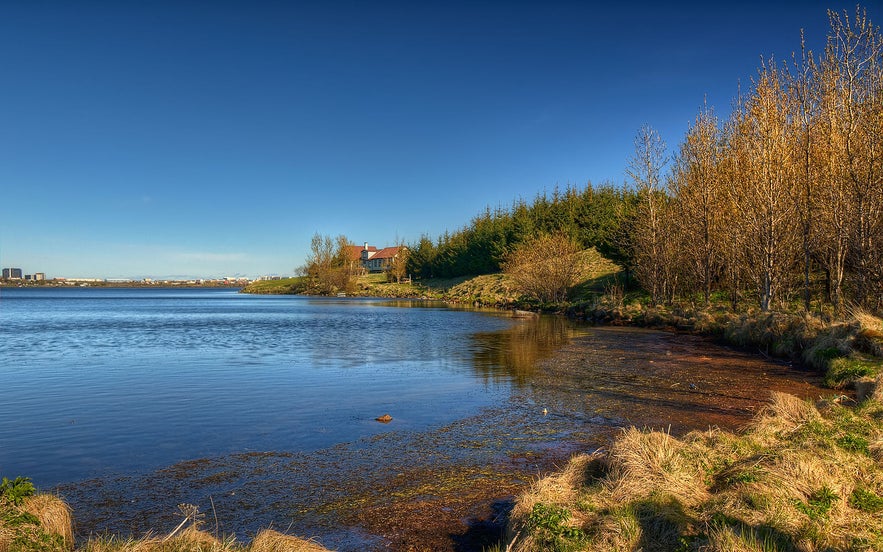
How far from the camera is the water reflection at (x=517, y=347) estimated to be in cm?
1794

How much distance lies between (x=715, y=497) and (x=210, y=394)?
41.1 feet

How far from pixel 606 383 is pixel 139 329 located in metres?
31.6

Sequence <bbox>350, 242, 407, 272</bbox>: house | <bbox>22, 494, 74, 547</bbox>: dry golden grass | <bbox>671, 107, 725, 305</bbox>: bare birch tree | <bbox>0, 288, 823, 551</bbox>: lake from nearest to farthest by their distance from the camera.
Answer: <bbox>22, 494, 74, 547</bbox>: dry golden grass → <bbox>0, 288, 823, 551</bbox>: lake → <bbox>671, 107, 725, 305</bbox>: bare birch tree → <bbox>350, 242, 407, 272</bbox>: house

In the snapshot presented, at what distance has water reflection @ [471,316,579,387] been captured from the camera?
1794 cm

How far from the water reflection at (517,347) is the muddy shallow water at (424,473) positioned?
1864 millimetres

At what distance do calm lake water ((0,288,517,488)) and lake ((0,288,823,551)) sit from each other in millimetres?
65

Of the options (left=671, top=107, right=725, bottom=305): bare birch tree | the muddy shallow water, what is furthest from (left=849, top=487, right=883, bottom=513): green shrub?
(left=671, top=107, right=725, bottom=305): bare birch tree

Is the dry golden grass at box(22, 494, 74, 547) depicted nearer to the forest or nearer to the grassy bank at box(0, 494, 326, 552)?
the grassy bank at box(0, 494, 326, 552)

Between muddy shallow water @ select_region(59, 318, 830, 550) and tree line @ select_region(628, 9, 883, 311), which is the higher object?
tree line @ select_region(628, 9, 883, 311)

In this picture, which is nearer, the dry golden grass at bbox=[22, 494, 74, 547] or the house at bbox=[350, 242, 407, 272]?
the dry golden grass at bbox=[22, 494, 74, 547]

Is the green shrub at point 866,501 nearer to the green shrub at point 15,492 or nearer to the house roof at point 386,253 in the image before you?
the green shrub at point 15,492

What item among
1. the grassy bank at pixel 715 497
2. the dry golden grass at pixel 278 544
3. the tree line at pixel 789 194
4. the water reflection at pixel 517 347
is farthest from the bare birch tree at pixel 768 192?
the dry golden grass at pixel 278 544

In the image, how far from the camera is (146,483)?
805 centimetres

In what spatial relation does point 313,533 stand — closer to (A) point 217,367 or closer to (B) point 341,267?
(A) point 217,367
